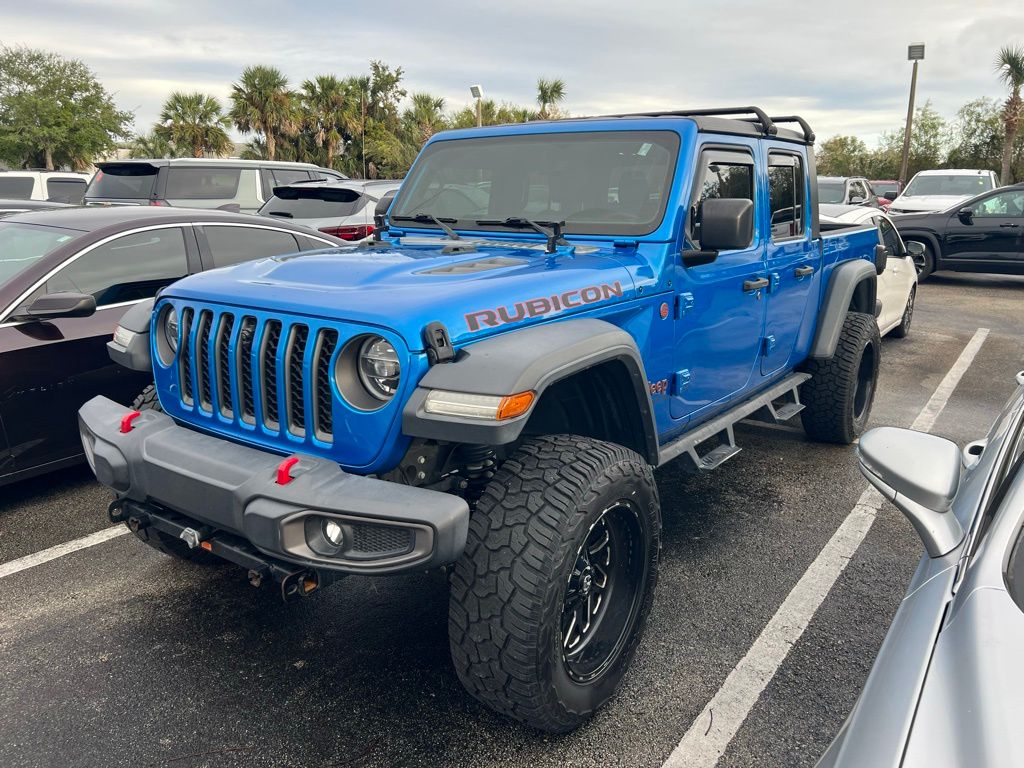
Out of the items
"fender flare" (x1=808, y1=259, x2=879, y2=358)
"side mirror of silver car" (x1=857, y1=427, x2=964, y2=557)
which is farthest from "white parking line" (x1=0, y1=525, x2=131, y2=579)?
"fender flare" (x1=808, y1=259, x2=879, y2=358)

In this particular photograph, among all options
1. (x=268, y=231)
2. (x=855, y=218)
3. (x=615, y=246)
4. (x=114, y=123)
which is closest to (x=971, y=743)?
(x=615, y=246)

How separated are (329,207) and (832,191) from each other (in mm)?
7680

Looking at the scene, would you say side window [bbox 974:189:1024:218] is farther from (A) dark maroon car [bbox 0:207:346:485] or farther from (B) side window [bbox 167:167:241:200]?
(A) dark maroon car [bbox 0:207:346:485]

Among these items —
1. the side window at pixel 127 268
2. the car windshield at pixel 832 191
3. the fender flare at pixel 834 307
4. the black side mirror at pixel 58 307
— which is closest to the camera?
the black side mirror at pixel 58 307

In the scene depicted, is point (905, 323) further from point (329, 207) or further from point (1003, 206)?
point (329, 207)

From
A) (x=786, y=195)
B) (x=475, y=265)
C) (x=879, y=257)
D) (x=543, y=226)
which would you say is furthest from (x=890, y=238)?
(x=475, y=265)

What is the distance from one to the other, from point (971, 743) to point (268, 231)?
5.07 m

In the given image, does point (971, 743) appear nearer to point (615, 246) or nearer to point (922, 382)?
point (615, 246)

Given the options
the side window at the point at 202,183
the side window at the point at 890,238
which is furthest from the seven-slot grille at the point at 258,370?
the side window at the point at 202,183

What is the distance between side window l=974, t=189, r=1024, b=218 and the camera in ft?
39.9

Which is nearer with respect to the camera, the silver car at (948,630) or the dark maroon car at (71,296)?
the silver car at (948,630)

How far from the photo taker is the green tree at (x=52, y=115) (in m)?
29.2

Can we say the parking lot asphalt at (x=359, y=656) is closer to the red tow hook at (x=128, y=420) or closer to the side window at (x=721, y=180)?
the red tow hook at (x=128, y=420)

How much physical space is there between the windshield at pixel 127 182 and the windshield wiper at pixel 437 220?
6642mm
